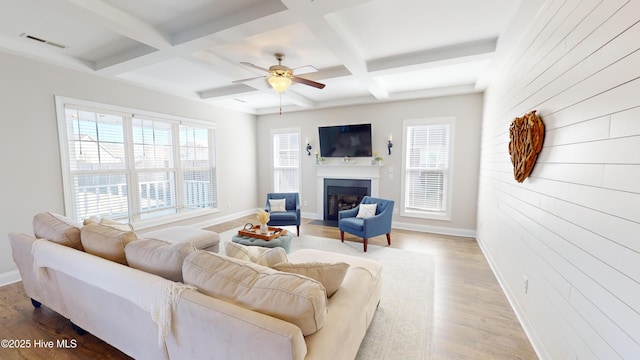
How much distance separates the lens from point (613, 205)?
117cm

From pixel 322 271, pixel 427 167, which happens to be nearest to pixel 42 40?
pixel 322 271

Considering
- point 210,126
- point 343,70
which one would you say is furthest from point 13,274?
point 343,70

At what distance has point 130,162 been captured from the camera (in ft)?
13.6

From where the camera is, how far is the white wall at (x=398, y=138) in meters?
4.61

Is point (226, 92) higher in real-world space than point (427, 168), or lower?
higher

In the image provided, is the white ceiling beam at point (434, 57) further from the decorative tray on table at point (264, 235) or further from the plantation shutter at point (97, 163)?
the plantation shutter at point (97, 163)

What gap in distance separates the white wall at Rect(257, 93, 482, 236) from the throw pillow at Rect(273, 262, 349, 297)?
3849 mm

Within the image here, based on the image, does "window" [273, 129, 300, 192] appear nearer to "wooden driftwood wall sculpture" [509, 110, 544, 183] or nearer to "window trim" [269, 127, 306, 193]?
"window trim" [269, 127, 306, 193]

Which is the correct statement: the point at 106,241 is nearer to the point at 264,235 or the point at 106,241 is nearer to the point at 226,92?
the point at 264,235

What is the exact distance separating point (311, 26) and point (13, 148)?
3.76 metres

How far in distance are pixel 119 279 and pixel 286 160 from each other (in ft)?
16.8

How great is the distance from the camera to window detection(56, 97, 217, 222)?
3521 mm

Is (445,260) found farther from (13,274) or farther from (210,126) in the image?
(13,274)

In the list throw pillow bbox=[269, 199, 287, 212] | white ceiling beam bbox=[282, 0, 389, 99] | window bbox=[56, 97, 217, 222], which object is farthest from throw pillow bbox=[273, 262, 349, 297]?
window bbox=[56, 97, 217, 222]
